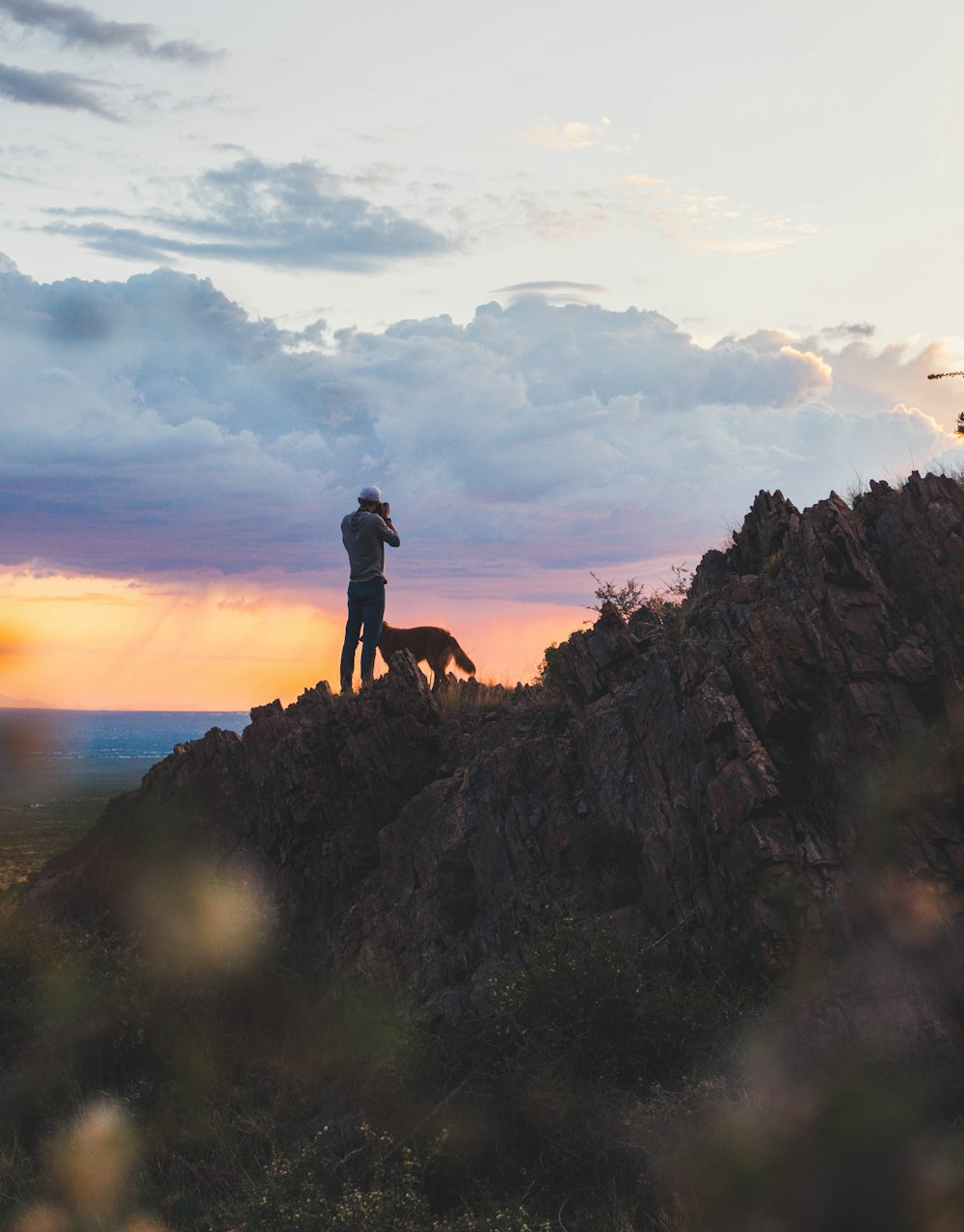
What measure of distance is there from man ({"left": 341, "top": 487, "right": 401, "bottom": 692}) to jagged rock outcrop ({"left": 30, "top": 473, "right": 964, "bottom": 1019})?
7.06 ft

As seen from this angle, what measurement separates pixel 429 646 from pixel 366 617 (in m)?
2.12

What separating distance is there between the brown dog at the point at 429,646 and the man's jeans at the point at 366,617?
130cm

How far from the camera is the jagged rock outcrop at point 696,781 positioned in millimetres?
11391

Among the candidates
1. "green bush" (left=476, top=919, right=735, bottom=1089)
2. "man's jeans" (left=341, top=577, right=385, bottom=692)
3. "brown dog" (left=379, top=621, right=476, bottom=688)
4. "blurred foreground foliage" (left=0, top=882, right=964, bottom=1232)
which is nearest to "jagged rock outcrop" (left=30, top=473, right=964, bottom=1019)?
"green bush" (left=476, top=919, right=735, bottom=1089)

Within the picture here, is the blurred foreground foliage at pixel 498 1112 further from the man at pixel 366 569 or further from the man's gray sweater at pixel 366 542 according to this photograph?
the man's gray sweater at pixel 366 542

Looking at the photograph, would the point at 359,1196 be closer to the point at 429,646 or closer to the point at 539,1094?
the point at 539,1094

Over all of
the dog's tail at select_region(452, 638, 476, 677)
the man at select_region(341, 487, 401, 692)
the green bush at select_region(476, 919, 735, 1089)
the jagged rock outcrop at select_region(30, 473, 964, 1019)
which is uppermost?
the man at select_region(341, 487, 401, 692)

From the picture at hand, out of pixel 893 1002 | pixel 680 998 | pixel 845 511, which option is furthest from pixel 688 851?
pixel 845 511

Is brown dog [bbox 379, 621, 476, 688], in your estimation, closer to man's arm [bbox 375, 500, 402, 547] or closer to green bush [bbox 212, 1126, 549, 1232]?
man's arm [bbox 375, 500, 402, 547]

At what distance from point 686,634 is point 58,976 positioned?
10904 mm

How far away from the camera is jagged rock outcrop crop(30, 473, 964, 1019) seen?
37.4 ft

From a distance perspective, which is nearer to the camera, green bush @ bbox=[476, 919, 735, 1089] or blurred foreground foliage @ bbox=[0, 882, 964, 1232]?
blurred foreground foliage @ bbox=[0, 882, 964, 1232]

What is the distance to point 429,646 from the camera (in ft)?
74.2

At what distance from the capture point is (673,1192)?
8.80 meters
